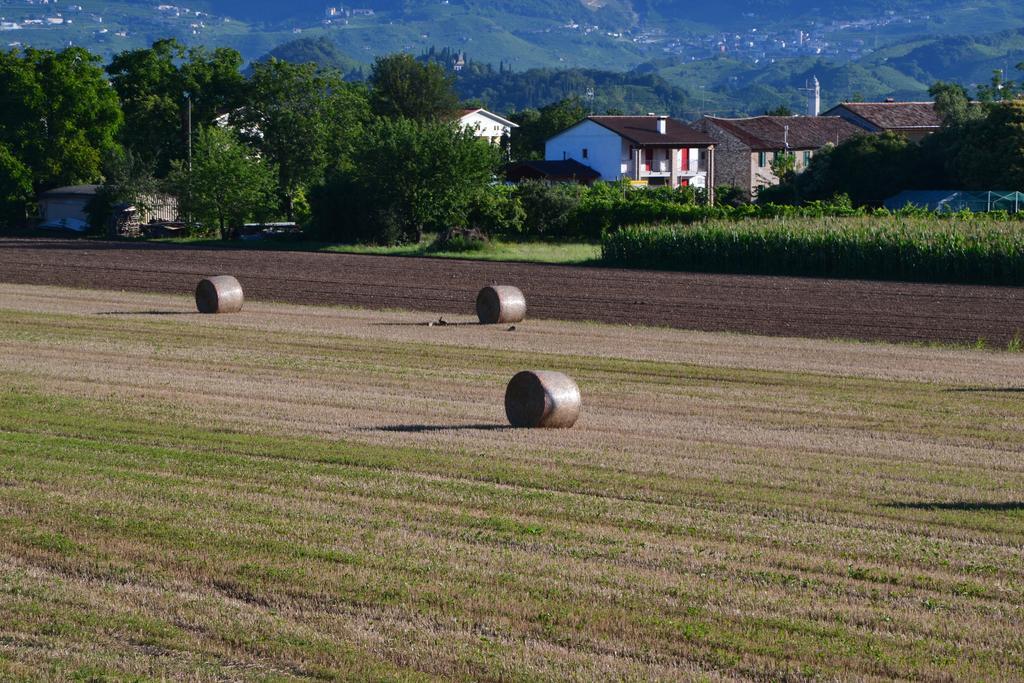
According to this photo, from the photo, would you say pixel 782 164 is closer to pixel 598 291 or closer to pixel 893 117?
pixel 893 117

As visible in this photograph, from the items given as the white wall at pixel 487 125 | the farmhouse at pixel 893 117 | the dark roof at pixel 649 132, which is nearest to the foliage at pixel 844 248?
the dark roof at pixel 649 132

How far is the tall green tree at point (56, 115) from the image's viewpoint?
85875 mm

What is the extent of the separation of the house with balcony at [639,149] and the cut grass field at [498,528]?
308 feet

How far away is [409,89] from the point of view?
5266 inches

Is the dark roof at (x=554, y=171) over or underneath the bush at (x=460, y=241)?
over

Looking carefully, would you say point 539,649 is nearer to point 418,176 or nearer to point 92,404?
point 92,404

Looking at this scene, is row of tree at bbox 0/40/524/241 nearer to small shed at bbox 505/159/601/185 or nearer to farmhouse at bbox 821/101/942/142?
small shed at bbox 505/159/601/185

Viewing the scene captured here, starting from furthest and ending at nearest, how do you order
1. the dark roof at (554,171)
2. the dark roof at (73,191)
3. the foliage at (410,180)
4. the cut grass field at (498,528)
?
the dark roof at (554,171)
the dark roof at (73,191)
the foliage at (410,180)
the cut grass field at (498,528)

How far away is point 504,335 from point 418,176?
1378 inches

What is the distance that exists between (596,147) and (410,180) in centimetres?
5520

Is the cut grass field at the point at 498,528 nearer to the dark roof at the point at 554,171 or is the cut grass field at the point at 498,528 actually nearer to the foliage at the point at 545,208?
the foliage at the point at 545,208

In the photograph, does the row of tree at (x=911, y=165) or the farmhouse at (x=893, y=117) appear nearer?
the row of tree at (x=911, y=165)

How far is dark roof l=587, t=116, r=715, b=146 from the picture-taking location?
11469 cm

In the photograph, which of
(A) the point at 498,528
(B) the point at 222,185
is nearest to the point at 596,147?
(B) the point at 222,185
